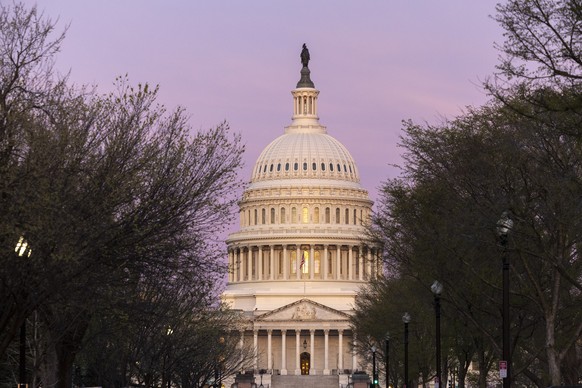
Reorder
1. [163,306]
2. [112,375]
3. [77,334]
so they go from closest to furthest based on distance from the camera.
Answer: [77,334] < [163,306] < [112,375]

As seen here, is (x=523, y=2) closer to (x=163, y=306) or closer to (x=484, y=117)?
(x=484, y=117)

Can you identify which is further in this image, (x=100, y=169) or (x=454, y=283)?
(x=454, y=283)

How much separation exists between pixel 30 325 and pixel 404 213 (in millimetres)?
15720

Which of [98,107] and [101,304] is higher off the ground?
[98,107]

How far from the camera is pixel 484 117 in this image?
60406mm

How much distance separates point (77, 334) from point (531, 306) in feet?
60.4

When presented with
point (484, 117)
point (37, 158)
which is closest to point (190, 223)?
point (37, 158)

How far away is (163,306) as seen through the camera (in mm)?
65250

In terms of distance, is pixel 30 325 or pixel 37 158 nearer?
pixel 37 158

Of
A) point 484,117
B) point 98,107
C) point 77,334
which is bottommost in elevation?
point 77,334

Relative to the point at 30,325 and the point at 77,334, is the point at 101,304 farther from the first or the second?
the point at 30,325

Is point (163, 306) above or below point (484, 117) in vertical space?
below

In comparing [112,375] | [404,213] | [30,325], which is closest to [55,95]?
[30,325]

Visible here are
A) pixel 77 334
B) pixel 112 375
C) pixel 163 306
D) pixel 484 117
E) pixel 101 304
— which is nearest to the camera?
pixel 101 304
